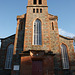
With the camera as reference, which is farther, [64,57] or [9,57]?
[9,57]

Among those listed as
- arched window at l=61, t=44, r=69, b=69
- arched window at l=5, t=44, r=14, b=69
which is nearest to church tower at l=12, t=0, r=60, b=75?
arched window at l=61, t=44, r=69, b=69

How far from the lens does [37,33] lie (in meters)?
15.8

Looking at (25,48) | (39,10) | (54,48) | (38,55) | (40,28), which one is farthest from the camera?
(39,10)

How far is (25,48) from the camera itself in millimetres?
13953

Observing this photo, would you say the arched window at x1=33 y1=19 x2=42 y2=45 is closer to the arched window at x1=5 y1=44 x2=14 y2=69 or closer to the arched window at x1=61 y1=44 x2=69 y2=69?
the arched window at x1=61 y1=44 x2=69 y2=69

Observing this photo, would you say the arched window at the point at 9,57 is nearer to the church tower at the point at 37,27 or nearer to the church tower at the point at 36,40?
the church tower at the point at 36,40

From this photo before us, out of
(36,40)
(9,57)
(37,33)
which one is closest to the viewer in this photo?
(36,40)

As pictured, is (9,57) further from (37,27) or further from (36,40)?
(37,27)

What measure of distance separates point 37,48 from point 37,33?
2936 mm

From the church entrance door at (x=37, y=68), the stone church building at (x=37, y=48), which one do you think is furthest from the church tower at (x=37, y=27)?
the church entrance door at (x=37, y=68)

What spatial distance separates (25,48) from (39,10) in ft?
27.3

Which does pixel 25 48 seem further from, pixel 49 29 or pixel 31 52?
pixel 49 29

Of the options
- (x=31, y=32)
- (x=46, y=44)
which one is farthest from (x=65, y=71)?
(x=31, y=32)

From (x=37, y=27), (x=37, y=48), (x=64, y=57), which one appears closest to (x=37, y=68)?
(x=37, y=48)
